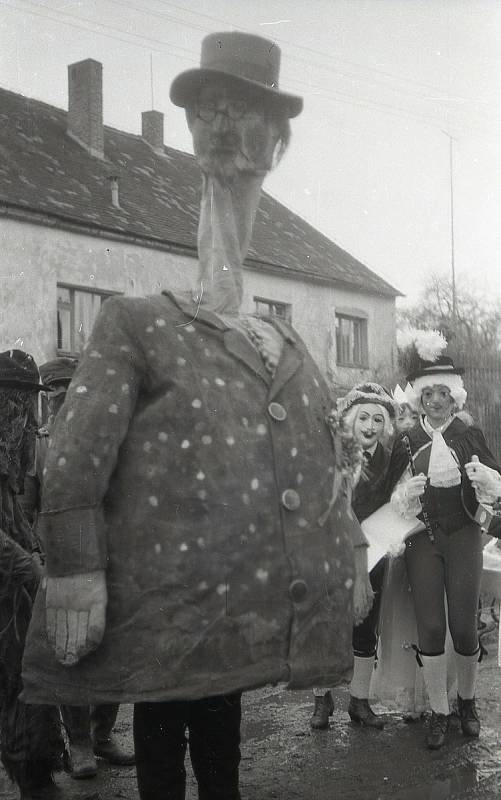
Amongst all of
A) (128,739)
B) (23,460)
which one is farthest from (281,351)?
(128,739)

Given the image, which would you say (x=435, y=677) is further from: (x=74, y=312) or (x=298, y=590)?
(x=298, y=590)

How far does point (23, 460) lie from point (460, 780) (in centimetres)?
235

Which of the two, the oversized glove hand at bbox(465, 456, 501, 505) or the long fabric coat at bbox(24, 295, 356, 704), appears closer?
the long fabric coat at bbox(24, 295, 356, 704)

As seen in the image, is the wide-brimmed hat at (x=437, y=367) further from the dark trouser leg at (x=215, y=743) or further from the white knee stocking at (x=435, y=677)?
the dark trouser leg at (x=215, y=743)

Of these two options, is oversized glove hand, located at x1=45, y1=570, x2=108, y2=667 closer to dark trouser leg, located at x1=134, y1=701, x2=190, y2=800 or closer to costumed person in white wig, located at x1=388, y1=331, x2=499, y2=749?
dark trouser leg, located at x1=134, y1=701, x2=190, y2=800

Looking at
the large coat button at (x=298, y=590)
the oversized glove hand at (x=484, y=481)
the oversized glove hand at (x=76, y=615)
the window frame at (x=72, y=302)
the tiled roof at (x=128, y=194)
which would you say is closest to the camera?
the oversized glove hand at (x=76, y=615)

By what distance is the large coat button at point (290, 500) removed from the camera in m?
2.41

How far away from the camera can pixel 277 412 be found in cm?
248

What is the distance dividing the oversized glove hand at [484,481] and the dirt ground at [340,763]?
48.2 inches

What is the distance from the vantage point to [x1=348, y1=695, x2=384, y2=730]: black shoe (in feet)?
17.1

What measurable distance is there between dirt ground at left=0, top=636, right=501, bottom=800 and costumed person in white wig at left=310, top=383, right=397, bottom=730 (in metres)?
0.11

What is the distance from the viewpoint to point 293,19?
288 centimetres

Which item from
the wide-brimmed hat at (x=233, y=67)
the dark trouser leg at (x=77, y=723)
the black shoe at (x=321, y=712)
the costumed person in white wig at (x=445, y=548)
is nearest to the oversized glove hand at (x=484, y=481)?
the costumed person in white wig at (x=445, y=548)

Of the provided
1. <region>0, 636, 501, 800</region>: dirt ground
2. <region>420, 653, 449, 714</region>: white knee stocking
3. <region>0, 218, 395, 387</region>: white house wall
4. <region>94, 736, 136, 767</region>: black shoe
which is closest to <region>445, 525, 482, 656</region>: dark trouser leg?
<region>420, 653, 449, 714</region>: white knee stocking
